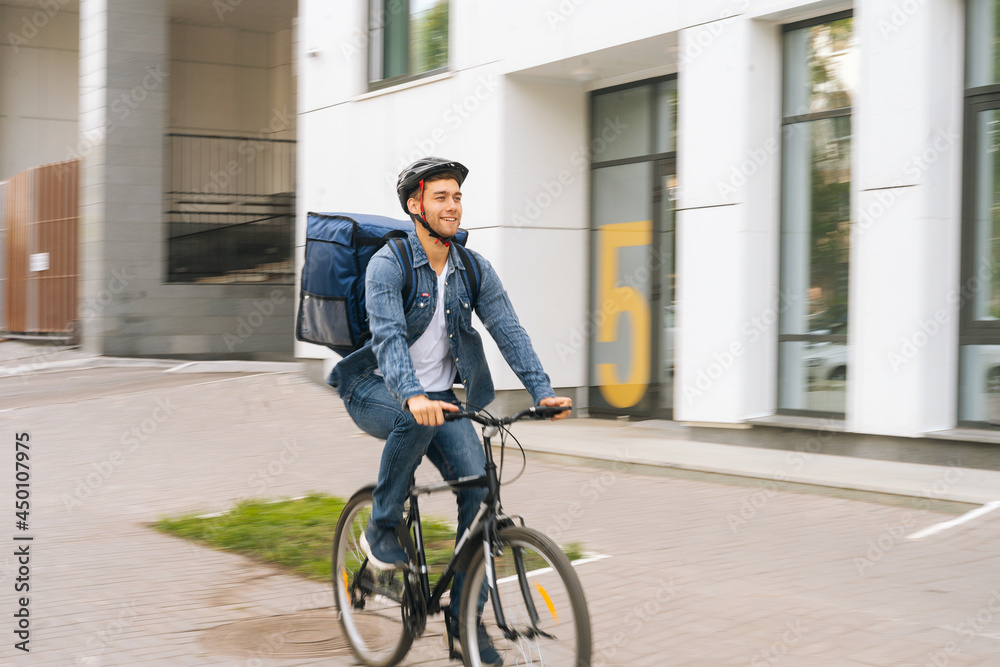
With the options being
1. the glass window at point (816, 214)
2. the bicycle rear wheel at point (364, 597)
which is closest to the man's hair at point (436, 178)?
the bicycle rear wheel at point (364, 597)

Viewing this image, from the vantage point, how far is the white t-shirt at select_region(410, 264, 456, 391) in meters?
4.12

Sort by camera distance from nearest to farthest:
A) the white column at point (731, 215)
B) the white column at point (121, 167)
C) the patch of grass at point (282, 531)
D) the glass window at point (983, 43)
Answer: the patch of grass at point (282, 531) < the glass window at point (983, 43) < the white column at point (731, 215) < the white column at point (121, 167)

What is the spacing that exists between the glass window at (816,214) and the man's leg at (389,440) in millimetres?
6294

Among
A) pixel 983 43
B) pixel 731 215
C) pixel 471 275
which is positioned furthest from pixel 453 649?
pixel 983 43

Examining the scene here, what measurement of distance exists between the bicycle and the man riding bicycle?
89 millimetres

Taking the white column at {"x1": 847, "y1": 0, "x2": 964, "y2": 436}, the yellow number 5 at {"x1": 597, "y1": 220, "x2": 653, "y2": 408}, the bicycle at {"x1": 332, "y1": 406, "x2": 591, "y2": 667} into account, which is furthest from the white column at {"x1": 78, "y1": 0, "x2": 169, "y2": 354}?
the bicycle at {"x1": 332, "y1": 406, "x2": 591, "y2": 667}

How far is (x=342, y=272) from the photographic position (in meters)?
4.14

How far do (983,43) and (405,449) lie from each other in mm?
6753

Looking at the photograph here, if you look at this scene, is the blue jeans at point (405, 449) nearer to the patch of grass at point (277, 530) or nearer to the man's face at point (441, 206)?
the man's face at point (441, 206)

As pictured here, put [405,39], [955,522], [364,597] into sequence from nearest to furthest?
1. [364,597]
2. [955,522]
3. [405,39]

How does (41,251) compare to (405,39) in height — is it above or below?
below

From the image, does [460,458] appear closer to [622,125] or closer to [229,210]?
[622,125]

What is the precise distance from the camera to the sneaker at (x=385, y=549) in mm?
4152

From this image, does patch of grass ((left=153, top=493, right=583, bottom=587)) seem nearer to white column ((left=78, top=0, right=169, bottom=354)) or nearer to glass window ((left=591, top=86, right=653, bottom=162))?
glass window ((left=591, top=86, right=653, bottom=162))
